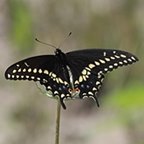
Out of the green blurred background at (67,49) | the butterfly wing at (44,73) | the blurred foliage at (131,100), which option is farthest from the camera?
the green blurred background at (67,49)

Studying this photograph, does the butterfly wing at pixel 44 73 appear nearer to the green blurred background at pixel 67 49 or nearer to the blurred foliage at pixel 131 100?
the blurred foliage at pixel 131 100

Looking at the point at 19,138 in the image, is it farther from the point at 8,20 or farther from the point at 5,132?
the point at 8,20

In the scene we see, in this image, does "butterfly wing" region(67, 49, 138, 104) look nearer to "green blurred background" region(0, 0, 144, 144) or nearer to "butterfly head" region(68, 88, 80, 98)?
"butterfly head" region(68, 88, 80, 98)

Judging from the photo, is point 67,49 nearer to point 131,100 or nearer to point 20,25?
point 20,25

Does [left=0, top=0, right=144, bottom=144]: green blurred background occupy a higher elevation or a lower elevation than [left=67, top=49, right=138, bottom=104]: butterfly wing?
higher

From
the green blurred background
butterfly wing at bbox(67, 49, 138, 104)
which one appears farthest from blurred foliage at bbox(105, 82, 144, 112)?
butterfly wing at bbox(67, 49, 138, 104)

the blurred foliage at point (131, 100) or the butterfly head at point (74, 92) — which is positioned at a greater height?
the blurred foliage at point (131, 100)

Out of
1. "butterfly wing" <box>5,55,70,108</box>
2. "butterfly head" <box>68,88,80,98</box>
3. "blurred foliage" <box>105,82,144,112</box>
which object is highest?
"blurred foliage" <box>105,82,144,112</box>

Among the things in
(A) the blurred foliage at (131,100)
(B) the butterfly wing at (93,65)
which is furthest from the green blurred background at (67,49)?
(B) the butterfly wing at (93,65)

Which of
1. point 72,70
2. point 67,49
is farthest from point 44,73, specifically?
point 67,49
